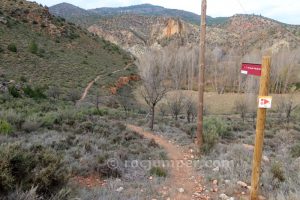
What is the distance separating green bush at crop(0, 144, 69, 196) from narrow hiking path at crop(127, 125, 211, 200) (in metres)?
2.16

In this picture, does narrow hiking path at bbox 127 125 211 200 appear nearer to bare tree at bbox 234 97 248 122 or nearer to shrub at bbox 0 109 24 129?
shrub at bbox 0 109 24 129

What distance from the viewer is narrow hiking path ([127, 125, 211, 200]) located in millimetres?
5996

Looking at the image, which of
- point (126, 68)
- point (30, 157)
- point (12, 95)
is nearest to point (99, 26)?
point (126, 68)

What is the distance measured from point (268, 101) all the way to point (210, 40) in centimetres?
9033

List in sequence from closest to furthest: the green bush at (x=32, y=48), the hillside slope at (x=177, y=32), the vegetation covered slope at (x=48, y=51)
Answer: the vegetation covered slope at (x=48, y=51)
the green bush at (x=32, y=48)
the hillside slope at (x=177, y=32)

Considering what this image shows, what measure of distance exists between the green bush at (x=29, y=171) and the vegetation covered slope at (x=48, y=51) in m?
21.5

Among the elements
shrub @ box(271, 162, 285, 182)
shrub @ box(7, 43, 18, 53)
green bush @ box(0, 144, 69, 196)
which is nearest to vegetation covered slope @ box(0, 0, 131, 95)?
shrub @ box(7, 43, 18, 53)

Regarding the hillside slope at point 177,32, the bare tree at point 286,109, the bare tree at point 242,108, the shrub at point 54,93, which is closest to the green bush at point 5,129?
the shrub at point 54,93

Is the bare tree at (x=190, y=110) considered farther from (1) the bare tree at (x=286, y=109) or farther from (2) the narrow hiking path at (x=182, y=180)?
(2) the narrow hiking path at (x=182, y=180)

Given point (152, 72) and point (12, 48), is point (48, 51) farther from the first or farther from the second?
point (152, 72)

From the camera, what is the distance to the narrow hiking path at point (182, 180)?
5996mm

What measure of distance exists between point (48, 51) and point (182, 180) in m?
33.7

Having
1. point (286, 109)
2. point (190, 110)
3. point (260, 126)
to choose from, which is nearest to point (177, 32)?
point (286, 109)

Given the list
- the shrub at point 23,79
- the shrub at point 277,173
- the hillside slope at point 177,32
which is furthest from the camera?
the hillside slope at point 177,32
